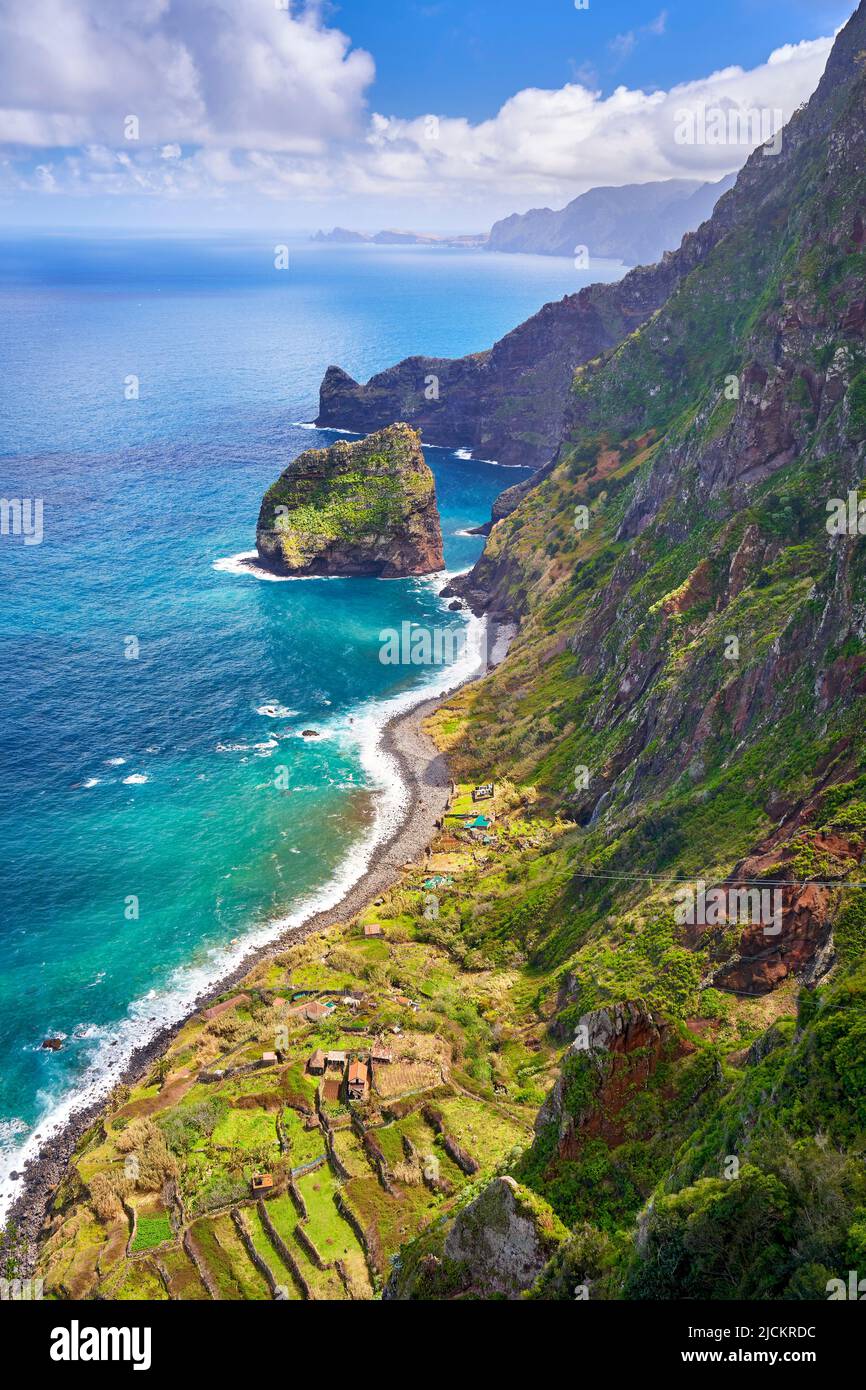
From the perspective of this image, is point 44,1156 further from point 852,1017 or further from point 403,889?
point 852,1017

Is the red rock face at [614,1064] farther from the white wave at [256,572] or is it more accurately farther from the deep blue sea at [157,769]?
the white wave at [256,572]

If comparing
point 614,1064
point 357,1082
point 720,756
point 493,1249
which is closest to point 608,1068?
point 614,1064

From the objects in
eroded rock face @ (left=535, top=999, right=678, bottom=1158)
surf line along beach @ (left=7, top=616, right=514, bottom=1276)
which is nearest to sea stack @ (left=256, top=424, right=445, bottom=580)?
surf line along beach @ (left=7, top=616, right=514, bottom=1276)

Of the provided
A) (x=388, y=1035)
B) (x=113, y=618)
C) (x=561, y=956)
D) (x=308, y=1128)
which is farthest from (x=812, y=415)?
(x=113, y=618)

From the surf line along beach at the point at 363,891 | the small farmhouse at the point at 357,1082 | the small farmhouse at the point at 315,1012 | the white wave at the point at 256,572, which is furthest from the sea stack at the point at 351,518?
the small farmhouse at the point at 357,1082

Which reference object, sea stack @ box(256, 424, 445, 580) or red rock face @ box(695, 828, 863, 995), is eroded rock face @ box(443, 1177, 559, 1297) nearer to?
red rock face @ box(695, 828, 863, 995)

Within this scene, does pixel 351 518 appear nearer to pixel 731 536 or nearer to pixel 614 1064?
pixel 731 536
